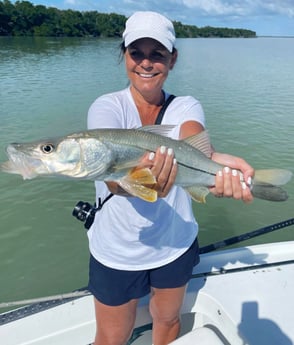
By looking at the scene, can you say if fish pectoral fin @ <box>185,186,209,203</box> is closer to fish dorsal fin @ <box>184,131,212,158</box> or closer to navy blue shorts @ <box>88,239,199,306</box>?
fish dorsal fin @ <box>184,131,212,158</box>

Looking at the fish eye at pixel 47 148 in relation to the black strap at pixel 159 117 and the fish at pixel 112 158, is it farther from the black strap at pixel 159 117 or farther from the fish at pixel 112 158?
the black strap at pixel 159 117

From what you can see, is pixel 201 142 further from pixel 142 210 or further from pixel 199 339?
pixel 199 339

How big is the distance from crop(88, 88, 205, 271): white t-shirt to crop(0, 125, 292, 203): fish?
7.6 inches

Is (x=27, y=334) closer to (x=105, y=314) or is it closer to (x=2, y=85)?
(x=105, y=314)

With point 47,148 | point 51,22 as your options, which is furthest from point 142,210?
point 51,22

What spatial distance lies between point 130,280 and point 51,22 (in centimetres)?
9560

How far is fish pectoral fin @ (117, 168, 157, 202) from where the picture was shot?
75.0 inches

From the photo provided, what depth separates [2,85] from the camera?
1880 cm

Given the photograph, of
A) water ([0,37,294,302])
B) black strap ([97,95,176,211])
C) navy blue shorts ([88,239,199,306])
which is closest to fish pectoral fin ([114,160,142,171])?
black strap ([97,95,176,211])

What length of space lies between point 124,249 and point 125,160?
58cm

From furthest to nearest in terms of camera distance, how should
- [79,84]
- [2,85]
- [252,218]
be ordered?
[79,84], [2,85], [252,218]

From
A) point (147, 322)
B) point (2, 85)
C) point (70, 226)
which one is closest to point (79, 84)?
point (2, 85)

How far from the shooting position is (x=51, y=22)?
87.8 meters

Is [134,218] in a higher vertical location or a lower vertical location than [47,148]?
lower
